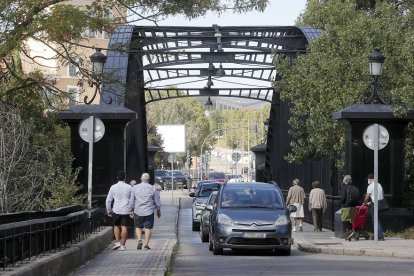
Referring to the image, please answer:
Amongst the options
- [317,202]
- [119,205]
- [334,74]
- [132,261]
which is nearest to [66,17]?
[132,261]

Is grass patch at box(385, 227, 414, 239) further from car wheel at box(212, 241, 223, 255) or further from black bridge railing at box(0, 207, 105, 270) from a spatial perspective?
black bridge railing at box(0, 207, 105, 270)

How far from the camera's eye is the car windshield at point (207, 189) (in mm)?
42819

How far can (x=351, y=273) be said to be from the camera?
19469mm

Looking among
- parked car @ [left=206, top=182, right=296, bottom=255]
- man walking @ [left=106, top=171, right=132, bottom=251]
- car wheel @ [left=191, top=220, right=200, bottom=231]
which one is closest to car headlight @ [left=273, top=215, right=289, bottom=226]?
parked car @ [left=206, top=182, right=296, bottom=255]

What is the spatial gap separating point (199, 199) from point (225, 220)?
16205 millimetres

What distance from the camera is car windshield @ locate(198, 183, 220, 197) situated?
42.8 metres

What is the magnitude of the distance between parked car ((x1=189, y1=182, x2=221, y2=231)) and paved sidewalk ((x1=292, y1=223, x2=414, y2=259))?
944 cm

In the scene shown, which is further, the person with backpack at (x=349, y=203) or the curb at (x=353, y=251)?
the person with backpack at (x=349, y=203)

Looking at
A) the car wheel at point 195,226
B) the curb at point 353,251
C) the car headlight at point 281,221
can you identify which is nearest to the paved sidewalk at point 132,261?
A: the car headlight at point 281,221

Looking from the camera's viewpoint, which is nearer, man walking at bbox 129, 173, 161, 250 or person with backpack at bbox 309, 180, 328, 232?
man walking at bbox 129, 173, 161, 250

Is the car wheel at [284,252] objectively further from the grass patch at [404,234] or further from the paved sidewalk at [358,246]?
the grass patch at [404,234]

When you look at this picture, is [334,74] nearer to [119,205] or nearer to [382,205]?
[382,205]

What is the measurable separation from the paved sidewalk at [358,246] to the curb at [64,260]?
4.85 meters

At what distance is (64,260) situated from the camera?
17.6m
